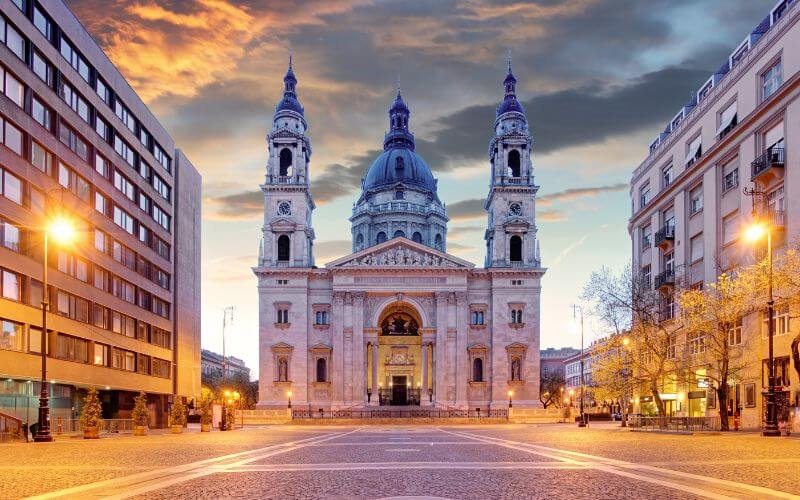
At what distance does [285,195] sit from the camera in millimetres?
100750

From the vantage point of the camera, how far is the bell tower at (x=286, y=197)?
9962 cm

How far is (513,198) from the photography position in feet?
335

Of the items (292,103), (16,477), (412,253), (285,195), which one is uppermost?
(292,103)

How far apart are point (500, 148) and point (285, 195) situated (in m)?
26.1

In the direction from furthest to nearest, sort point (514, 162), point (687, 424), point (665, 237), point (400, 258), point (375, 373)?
1. point (514, 162)
2. point (400, 258)
3. point (375, 373)
4. point (665, 237)
5. point (687, 424)

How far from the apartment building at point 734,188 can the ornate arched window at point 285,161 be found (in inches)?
1866

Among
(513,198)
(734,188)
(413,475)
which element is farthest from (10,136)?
(513,198)

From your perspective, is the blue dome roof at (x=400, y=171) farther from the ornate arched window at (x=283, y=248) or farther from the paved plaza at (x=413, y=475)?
the paved plaza at (x=413, y=475)

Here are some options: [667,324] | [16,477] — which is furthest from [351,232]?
[16,477]

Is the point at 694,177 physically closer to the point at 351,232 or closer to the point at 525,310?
the point at 525,310

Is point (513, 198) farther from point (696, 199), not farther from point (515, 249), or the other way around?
point (696, 199)

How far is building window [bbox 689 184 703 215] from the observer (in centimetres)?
5622

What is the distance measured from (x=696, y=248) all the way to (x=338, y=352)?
50.5m

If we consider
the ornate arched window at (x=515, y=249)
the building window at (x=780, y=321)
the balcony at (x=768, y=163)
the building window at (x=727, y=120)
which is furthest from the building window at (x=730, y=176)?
the ornate arched window at (x=515, y=249)
